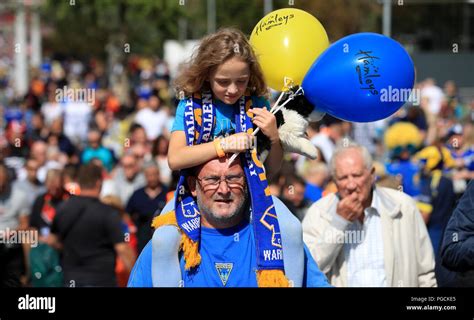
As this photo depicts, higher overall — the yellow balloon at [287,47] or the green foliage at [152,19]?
the green foliage at [152,19]

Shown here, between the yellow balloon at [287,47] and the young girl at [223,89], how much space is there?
28 cm

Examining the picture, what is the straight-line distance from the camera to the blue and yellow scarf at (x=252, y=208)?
4.47 meters

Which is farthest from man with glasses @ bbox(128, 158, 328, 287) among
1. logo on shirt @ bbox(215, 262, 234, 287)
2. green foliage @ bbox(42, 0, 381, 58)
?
green foliage @ bbox(42, 0, 381, 58)

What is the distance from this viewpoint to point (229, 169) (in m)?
4.51

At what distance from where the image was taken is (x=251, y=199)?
14.8 ft

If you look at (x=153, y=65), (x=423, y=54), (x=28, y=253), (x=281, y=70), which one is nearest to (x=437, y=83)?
(x=423, y=54)

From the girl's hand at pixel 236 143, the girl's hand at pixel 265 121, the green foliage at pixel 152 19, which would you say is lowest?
the girl's hand at pixel 236 143

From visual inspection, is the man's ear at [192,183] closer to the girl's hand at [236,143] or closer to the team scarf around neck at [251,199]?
the team scarf around neck at [251,199]

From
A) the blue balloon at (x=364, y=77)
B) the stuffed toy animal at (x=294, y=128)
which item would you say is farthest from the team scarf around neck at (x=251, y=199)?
the blue balloon at (x=364, y=77)

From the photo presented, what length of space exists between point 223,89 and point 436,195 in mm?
5519

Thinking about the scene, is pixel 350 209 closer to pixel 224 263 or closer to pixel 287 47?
pixel 287 47

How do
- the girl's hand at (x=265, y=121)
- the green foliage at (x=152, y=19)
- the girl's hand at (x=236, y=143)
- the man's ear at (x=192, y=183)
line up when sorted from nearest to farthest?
1. the girl's hand at (x=236, y=143)
2. the girl's hand at (x=265, y=121)
3. the man's ear at (x=192, y=183)
4. the green foliage at (x=152, y=19)
